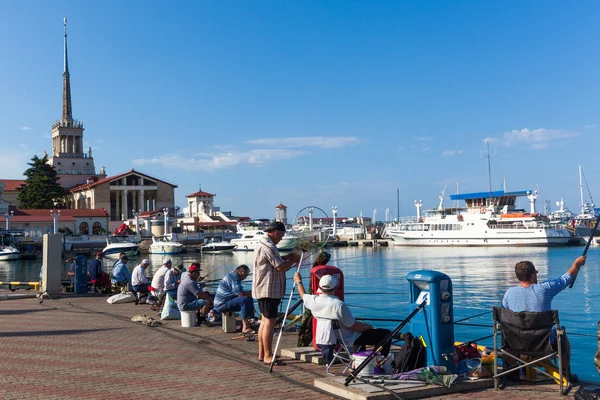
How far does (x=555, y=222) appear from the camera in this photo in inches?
3430

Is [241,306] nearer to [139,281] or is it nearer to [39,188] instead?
[139,281]

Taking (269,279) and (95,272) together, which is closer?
(269,279)

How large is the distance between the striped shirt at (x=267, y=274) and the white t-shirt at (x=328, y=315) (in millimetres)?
513

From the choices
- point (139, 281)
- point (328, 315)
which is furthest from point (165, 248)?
point (328, 315)

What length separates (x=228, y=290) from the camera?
34.5ft

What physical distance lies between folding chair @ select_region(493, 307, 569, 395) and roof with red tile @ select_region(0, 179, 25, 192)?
105 meters

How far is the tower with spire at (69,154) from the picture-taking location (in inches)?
4520

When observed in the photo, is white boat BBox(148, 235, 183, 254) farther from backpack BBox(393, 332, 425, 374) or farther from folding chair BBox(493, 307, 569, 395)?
folding chair BBox(493, 307, 569, 395)

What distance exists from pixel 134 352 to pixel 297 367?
8.44ft

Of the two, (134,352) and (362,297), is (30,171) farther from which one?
(134,352)

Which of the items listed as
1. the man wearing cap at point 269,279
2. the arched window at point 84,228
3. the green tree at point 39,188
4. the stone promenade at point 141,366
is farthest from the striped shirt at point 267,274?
the green tree at point 39,188

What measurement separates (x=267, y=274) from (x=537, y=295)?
3.10 metres

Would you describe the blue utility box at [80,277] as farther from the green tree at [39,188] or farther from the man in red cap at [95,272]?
the green tree at [39,188]

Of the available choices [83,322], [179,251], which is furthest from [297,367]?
[179,251]
